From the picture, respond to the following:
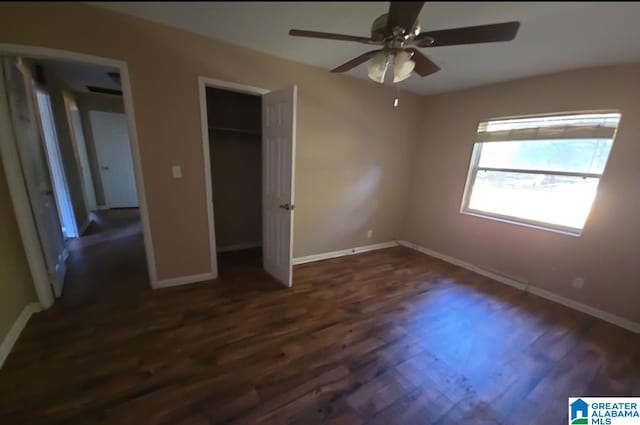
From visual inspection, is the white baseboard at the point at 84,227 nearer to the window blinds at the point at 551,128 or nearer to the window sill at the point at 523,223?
the window sill at the point at 523,223

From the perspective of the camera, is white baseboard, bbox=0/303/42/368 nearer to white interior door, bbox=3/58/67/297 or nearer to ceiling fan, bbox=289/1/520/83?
white interior door, bbox=3/58/67/297

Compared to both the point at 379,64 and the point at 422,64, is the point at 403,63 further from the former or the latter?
the point at 422,64

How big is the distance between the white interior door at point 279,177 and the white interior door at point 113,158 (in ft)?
13.8

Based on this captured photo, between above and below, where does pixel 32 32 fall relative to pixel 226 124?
above

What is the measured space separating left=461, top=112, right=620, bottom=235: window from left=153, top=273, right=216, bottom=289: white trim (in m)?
3.46

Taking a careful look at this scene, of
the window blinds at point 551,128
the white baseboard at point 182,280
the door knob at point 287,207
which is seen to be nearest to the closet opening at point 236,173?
the white baseboard at point 182,280

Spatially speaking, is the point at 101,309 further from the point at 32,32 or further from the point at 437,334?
the point at 437,334

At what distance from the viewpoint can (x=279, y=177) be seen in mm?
2598

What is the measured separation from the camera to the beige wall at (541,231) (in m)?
2.27

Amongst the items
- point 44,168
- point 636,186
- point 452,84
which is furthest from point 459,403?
point 44,168

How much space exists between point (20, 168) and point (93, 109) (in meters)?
4.61

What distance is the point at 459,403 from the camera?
1.52 m

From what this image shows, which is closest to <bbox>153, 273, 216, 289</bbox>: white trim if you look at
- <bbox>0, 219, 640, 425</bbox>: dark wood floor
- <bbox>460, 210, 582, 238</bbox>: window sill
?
<bbox>0, 219, 640, 425</bbox>: dark wood floor

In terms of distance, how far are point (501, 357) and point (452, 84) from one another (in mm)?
3035
